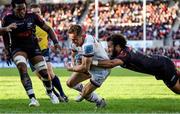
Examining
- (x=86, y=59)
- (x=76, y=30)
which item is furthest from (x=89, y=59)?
(x=76, y=30)

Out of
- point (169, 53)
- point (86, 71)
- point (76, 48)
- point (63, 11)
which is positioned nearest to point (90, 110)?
point (86, 71)

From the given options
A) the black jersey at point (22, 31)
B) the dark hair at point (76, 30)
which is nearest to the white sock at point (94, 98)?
the dark hair at point (76, 30)

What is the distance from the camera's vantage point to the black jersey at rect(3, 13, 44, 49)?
539 inches

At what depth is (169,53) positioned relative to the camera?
2112 inches

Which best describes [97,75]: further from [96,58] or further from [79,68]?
[79,68]

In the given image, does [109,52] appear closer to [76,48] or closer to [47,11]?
[76,48]

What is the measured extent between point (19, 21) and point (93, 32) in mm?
46285

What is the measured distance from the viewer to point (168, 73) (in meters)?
12.3

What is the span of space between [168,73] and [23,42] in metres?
3.45

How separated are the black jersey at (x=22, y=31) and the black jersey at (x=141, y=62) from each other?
269cm

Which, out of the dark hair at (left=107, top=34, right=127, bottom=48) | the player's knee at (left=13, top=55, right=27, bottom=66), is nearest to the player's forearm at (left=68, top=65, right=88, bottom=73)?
the dark hair at (left=107, top=34, right=127, bottom=48)

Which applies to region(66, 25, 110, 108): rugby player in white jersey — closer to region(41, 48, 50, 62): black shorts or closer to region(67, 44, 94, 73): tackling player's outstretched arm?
region(67, 44, 94, 73): tackling player's outstretched arm

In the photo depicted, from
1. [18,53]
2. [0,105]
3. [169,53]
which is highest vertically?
[18,53]

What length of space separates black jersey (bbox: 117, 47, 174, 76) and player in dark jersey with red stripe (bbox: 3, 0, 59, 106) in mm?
2445
